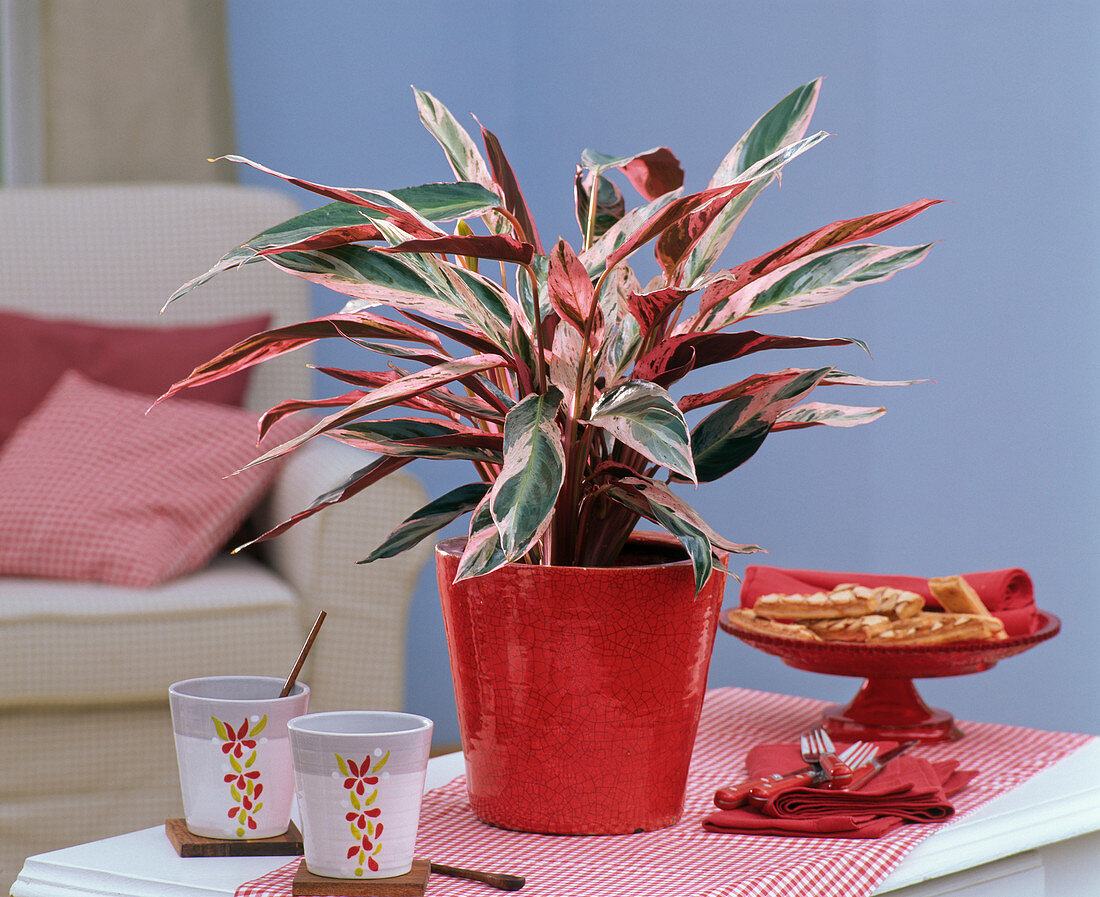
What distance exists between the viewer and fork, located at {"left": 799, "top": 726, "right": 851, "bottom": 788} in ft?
2.72

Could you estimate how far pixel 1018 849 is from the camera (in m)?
0.79

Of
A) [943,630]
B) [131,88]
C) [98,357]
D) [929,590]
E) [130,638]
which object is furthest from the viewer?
[131,88]

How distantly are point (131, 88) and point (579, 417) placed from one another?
218cm

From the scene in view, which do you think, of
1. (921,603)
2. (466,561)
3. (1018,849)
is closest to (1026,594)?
(921,603)

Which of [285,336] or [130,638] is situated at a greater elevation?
[285,336]

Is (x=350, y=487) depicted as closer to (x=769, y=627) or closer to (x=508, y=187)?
(x=508, y=187)

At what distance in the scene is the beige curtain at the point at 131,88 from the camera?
256 cm

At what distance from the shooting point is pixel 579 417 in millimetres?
738

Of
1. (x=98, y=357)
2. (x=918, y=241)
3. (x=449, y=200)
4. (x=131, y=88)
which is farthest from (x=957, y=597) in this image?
(x=131, y=88)

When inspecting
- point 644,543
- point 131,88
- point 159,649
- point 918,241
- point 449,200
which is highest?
point 131,88

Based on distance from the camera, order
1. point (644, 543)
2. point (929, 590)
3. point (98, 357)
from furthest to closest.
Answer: point (98, 357)
point (929, 590)
point (644, 543)

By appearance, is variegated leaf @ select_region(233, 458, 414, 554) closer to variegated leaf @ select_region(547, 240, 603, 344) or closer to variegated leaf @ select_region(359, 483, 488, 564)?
variegated leaf @ select_region(359, 483, 488, 564)

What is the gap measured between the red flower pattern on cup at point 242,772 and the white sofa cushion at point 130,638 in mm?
951

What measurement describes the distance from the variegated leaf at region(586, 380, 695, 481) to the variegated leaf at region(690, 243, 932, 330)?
11 cm
